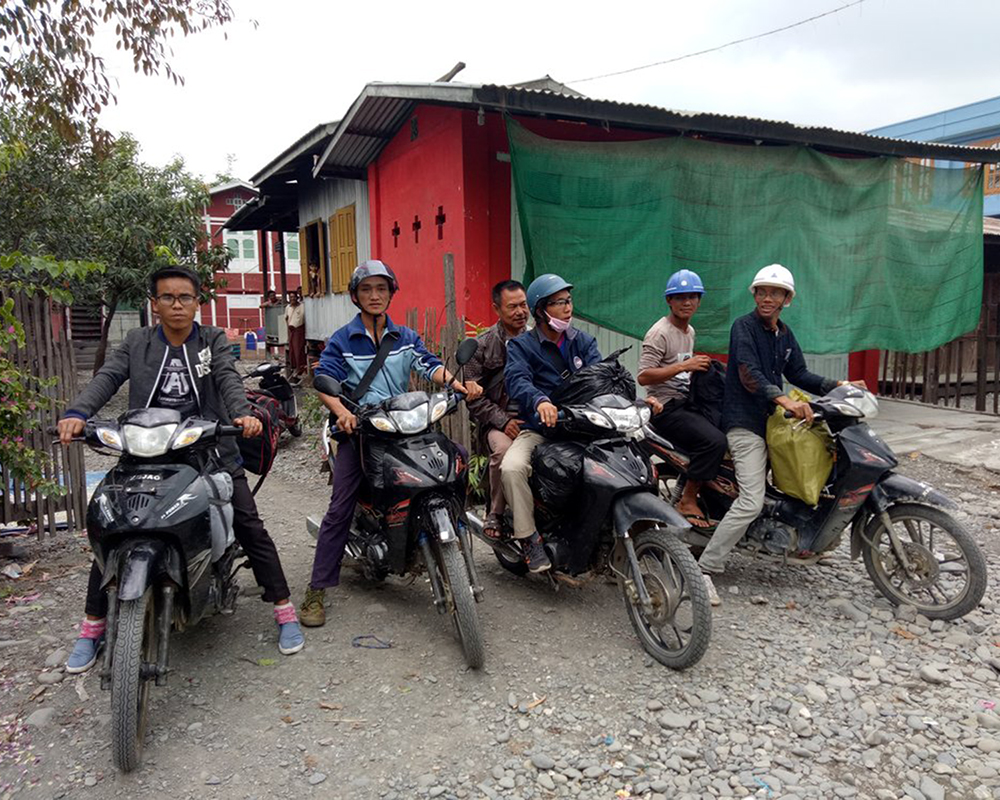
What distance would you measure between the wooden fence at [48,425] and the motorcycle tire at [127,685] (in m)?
2.66

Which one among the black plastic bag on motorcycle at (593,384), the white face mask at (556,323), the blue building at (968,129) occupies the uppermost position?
the blue building at (968,129)

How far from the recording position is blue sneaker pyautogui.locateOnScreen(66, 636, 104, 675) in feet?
10.4

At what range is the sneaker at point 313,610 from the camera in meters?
3.67

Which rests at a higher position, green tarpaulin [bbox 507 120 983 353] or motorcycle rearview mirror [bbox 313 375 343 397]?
green tarpaulin [bbox 507 120 983 353]

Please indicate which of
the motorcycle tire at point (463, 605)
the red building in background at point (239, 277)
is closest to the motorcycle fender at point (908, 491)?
the motorcycle tire at point (463, 605)

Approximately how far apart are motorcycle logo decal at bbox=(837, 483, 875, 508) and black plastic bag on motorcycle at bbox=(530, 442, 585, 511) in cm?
140

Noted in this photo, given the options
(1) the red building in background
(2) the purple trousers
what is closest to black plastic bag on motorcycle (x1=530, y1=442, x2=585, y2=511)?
(2) the purple trousers

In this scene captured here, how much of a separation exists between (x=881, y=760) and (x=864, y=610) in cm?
136

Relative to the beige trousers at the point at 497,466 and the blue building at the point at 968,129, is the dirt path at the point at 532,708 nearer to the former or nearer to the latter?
the beige trousers at the point at 497,466

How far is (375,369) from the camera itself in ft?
12.2

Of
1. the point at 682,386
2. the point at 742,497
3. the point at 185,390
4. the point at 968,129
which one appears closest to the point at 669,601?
the point at 742,497

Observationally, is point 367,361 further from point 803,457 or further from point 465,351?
point 803,457

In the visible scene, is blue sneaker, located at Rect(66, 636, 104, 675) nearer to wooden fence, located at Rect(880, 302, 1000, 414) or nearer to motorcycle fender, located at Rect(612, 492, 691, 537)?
motorcycle fender, located at Rect(612, 492, 691, 537)

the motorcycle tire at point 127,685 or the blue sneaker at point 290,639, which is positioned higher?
the motorcycle tire at point 127,685
